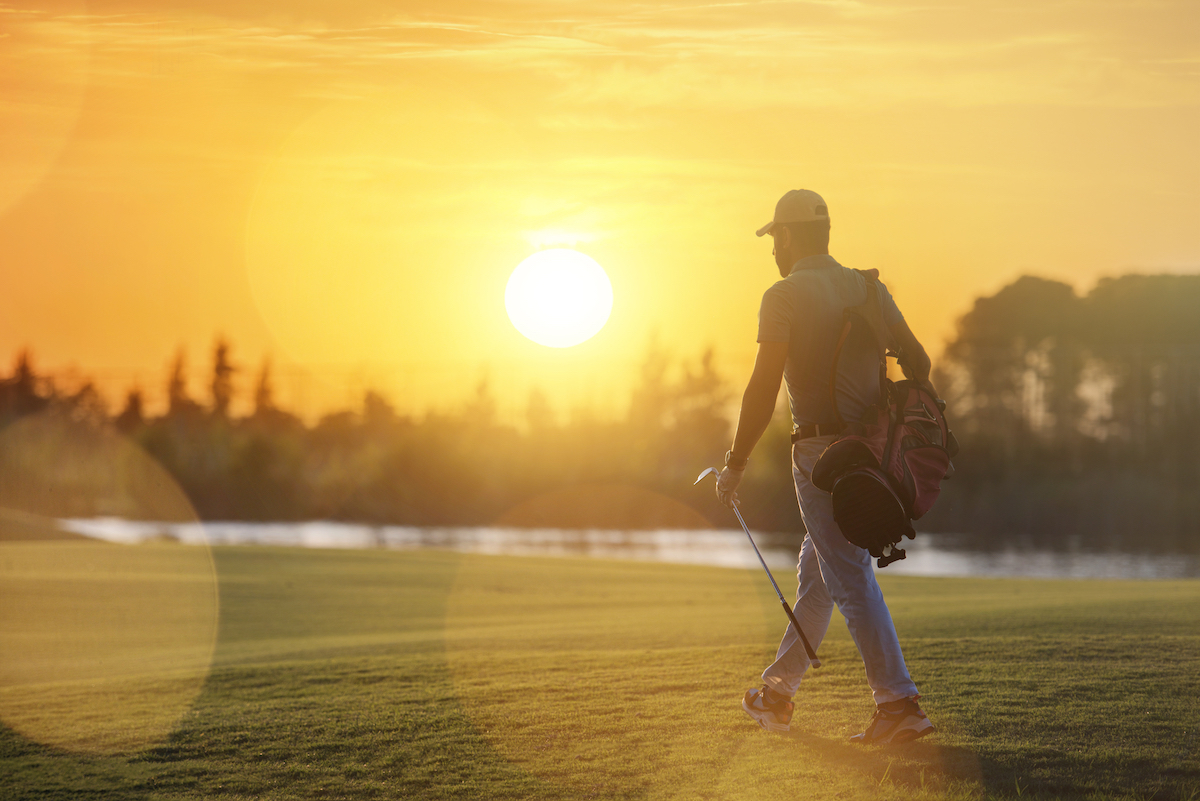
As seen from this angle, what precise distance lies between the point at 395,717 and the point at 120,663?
607 cm

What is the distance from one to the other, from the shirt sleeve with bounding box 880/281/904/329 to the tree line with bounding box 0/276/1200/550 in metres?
61.5

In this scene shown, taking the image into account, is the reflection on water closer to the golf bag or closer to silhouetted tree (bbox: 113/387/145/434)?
the golf bag

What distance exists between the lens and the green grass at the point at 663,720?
5168 millimetres

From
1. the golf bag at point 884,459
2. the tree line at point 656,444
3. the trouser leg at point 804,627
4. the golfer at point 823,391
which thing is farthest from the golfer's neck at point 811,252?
the tree line at point 656,444

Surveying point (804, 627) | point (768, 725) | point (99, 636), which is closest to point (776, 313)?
point (804, 627)

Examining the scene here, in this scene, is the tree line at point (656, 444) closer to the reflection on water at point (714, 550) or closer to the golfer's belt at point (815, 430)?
the reflection on water at point (714, 550)

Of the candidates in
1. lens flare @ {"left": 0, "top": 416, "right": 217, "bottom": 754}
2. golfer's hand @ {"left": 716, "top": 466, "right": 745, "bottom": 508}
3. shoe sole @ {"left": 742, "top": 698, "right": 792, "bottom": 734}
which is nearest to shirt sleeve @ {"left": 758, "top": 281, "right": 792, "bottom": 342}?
golfer's hand @ {"left": 716, "top": 466, "right": 745, "bottom": 508}

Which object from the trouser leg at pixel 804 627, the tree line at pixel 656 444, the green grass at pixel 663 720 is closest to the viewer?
the green grass at pixel 663 720

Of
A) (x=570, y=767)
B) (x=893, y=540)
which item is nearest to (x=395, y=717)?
(x=570, y=767)

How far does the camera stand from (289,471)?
8169 centimetres

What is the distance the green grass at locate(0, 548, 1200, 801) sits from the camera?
17.0 ft

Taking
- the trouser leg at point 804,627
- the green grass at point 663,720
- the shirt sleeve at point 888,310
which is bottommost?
the green grass at point 663,720

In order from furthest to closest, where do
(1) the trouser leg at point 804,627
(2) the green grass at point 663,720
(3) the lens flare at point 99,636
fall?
1. (3) the lens flare at point 99,636
2. (1) the trouser leg at point 804,627
3. (2) the green grass at point 663,720

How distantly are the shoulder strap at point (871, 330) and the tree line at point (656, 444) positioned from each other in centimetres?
6160
